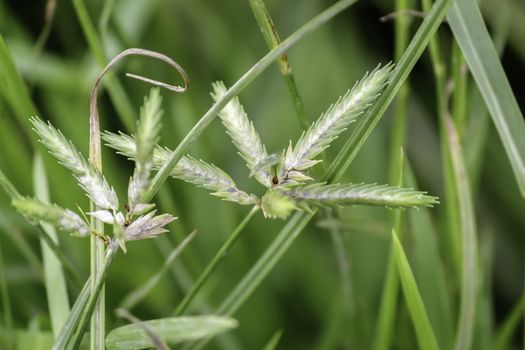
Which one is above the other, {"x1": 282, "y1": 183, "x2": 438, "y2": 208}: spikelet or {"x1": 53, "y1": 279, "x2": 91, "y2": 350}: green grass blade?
{"x1": 282, "y1": 183, "x2": 438, "y2": 208}: spikelet

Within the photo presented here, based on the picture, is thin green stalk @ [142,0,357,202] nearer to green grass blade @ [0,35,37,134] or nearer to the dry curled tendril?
the dry curled tendril

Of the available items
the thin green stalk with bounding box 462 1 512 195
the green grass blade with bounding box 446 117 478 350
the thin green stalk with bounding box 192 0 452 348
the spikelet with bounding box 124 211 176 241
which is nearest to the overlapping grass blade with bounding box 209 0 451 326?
the thin green stalk with bounding box 192 0 452 348

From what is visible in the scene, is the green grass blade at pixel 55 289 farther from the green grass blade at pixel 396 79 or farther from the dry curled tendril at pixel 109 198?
the green grass blade at pixel 396 79

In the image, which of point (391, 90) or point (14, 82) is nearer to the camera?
point (391, 90)

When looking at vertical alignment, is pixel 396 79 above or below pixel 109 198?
above

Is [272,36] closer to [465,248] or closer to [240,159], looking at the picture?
[465,248]

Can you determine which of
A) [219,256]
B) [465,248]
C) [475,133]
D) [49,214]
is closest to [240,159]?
[475,133]

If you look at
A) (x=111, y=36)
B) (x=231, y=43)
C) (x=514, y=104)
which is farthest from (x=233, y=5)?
(x=514, y=104)
